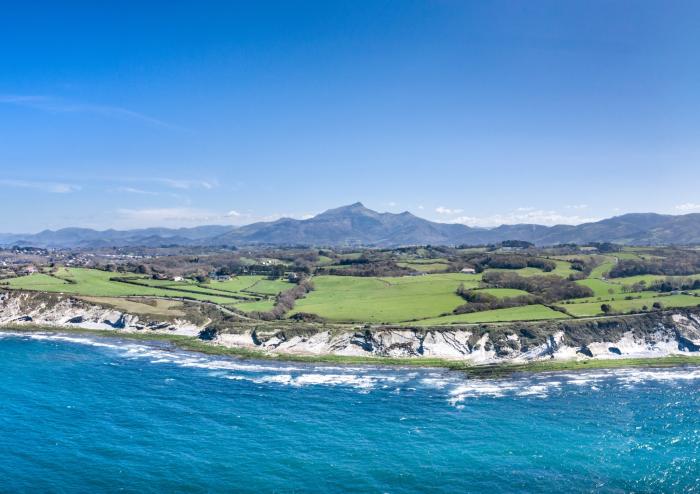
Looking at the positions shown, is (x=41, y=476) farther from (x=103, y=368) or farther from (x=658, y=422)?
(x=658, y=422)

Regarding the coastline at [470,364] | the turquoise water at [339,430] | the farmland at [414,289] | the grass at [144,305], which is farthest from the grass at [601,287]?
the grass at [144,305]

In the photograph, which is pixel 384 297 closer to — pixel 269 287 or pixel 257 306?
pixel 257 306

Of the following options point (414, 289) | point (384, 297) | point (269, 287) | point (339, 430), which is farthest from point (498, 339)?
point (269, 287)

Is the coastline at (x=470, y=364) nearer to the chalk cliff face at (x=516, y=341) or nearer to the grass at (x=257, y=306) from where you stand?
the chalk cliff face at (x=516, y=341)

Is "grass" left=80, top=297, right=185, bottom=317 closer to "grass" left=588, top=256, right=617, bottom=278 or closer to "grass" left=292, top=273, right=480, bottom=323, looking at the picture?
"grass" left=292, top=273, right=480, bottom=323

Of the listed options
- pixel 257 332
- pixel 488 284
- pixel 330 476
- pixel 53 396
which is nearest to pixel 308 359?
pixel 257 332
